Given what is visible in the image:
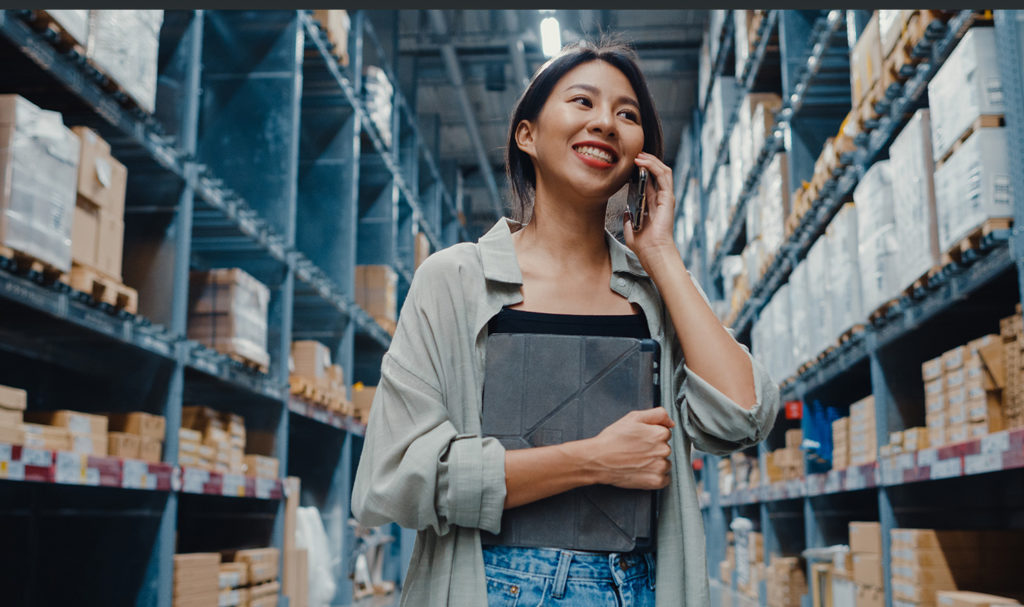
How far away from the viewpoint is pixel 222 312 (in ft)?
18.1

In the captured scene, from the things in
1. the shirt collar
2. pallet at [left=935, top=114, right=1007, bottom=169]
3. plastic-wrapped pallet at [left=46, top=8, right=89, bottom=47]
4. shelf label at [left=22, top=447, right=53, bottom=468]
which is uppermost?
plastic-wrapped pallet at [left=46, top=8, right=89, bottom=47]

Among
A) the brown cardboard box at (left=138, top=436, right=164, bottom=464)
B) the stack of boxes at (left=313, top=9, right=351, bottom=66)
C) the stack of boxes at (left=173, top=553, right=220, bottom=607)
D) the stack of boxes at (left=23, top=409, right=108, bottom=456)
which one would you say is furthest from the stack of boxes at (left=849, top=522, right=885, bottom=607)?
the stack of boxes at (left=313, top=9, right=351, bottom=66)

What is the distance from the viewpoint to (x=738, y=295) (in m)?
9.19

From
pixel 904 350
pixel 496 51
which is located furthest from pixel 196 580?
pixel 496 51

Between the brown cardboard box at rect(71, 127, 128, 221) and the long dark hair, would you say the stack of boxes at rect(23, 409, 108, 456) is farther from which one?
the long dark hair

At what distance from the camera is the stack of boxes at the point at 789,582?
685 centimetres

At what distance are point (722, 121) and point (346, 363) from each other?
5015 millimetres

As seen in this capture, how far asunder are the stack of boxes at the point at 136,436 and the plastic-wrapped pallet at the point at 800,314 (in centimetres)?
386

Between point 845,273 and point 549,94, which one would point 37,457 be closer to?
point 549,94

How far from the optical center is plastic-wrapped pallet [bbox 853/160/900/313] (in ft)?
14.6

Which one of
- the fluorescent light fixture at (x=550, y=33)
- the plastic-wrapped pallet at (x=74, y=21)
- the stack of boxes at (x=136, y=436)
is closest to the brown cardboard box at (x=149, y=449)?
the stack of boxes at (x=136, y=436)

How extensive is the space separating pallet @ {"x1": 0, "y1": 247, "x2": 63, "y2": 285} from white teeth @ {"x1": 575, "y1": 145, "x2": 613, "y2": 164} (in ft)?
8.18

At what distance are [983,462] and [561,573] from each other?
8.57 ft

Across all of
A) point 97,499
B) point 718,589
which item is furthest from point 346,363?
point 718,589
